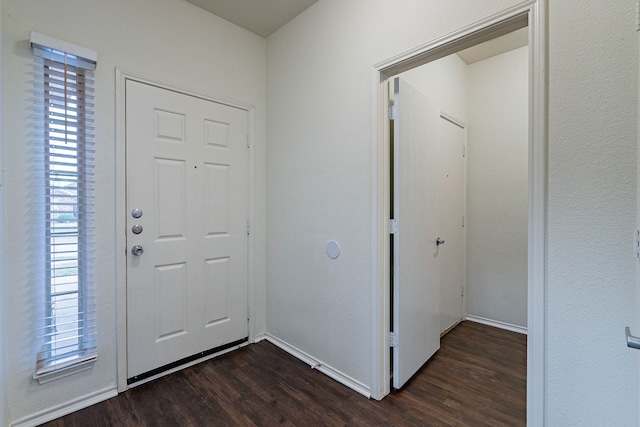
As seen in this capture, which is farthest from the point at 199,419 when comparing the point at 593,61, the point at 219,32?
the point at 219,32

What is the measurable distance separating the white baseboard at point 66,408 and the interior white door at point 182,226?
168 mm

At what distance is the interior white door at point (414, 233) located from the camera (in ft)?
6.36

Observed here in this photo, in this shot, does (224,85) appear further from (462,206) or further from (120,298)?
(462,206)

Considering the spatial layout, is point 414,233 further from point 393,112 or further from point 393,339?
point 393,112

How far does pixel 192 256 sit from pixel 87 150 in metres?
0.95

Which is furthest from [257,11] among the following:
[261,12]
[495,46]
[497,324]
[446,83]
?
[497,324]

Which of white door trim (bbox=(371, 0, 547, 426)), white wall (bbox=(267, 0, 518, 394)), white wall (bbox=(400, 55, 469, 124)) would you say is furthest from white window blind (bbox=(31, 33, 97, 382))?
white wall (bbox=(400, 55, 469, 124))

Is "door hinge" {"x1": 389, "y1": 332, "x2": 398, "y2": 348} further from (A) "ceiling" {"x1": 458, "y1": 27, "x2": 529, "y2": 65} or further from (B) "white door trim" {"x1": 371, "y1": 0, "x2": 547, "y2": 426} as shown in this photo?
(A) "ceiling" {"x1": 458, "y1": 27, "x2": 529, "y2": 65}

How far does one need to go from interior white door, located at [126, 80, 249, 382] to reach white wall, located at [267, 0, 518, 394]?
0.34 m

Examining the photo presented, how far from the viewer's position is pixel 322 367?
2.19 metres

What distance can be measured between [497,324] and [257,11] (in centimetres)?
359

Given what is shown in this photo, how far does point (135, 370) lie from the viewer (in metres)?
2.00

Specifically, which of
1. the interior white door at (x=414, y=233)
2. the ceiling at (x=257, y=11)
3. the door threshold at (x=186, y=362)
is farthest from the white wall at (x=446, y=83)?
the door threshold at (x=186, y=362)

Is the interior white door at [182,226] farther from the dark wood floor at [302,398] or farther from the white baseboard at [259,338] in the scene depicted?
the dark wood floor at [302,398]
